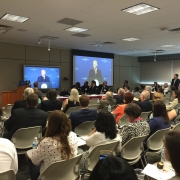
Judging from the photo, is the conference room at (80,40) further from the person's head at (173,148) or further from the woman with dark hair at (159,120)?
the person's head at (173,148)

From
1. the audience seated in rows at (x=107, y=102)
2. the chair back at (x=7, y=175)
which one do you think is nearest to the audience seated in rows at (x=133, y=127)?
the chair back at (x=7, y=175)

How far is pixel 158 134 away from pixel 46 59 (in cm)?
876

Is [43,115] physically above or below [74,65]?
below

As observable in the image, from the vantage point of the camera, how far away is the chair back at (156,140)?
2930mm

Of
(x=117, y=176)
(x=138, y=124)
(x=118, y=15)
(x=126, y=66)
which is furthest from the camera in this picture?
(x=126, y=66)

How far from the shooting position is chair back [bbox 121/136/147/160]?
8.47 feet

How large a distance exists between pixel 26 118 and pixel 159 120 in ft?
6.98

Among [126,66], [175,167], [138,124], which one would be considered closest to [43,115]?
[138,124]

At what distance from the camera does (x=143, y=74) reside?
51.3 ft

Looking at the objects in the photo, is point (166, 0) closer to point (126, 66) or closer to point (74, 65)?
point (74, 65)

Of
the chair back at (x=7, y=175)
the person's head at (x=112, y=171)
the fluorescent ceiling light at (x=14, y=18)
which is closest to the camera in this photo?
the person's head at (x=112, y=171)

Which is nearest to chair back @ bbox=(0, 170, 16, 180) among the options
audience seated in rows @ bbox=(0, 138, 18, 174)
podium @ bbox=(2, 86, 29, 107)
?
audience seated in rows @ bbox=(0, 138, 18, 174)

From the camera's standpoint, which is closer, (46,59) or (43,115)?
(43,115)

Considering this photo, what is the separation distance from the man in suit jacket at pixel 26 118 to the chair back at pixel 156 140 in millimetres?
1730
